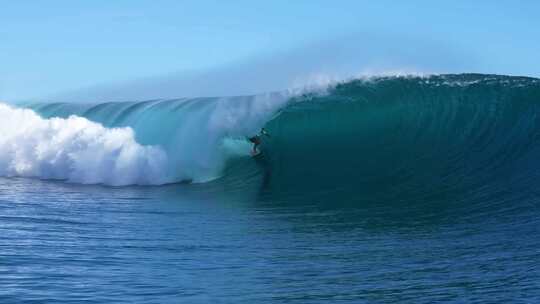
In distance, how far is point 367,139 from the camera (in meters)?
16.4

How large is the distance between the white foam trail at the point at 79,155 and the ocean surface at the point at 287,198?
45 millimetres

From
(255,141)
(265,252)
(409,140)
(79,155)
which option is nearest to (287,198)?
(255,141)

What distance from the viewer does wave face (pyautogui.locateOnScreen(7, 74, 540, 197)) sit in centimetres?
1309

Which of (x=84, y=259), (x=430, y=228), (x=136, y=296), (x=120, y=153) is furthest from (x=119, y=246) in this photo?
(x=120, y=153)

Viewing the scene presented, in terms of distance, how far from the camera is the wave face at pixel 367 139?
42.9ft

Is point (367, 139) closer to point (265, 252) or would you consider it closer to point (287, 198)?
point (287, 198)

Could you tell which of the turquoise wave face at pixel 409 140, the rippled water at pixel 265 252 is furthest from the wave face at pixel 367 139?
the rippled water at pixel 265 252

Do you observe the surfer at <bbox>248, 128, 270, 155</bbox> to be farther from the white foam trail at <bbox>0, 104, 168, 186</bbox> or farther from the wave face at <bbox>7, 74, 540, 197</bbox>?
the white foam trail at <bbox>0, 104, 168, 186</bbox>

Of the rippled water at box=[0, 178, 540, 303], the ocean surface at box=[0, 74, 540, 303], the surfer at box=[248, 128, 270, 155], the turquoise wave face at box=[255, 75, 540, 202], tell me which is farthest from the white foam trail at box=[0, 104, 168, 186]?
the rippled water at box=[0, 178, 540, 303]

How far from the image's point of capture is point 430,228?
8.98 m

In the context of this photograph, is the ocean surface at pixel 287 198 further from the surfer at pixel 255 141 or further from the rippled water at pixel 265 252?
the surfer at pixel 255 141

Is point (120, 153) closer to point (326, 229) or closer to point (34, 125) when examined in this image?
point (34, 125)

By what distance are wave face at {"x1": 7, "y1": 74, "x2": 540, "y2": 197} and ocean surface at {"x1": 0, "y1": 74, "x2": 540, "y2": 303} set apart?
0.05 meters

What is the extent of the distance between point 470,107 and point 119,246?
1196 centimetres
